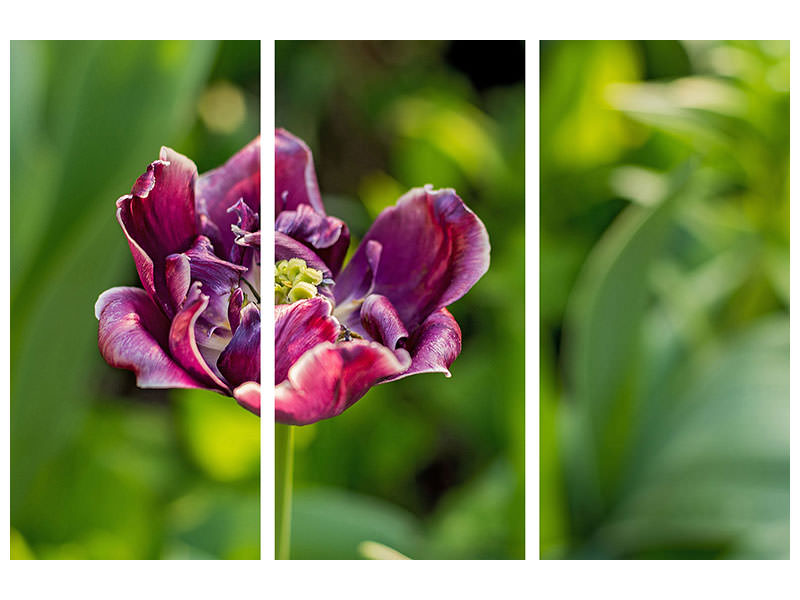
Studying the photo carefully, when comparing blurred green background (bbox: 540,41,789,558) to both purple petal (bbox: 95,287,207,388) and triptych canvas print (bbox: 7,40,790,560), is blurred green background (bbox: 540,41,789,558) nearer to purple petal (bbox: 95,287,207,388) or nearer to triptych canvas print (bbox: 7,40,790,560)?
triptych canvas print (bbox: 7,40,790,560)

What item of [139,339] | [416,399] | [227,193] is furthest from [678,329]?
[139,339]

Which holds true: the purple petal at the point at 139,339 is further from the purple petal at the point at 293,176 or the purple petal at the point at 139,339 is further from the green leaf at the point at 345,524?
the green leaf at the point at 345,524

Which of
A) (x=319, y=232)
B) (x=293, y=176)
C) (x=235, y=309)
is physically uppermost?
(x=293, y=176)

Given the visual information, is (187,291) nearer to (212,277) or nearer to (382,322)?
(212,277)

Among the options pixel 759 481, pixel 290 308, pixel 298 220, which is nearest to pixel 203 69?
pixel 298 220

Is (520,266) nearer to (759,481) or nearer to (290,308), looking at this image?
(290,308)

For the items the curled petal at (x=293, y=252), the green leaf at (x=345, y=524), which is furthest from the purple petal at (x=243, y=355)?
the green leaf at (x=345, y=524)
